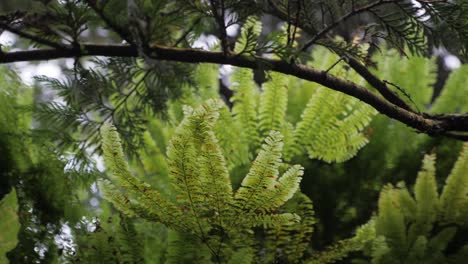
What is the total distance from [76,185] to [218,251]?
0.32 meters

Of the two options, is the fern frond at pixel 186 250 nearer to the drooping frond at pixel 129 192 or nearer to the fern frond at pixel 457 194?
the drooping frond at pixel 129 192

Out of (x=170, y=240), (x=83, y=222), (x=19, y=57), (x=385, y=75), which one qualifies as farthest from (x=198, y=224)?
(x=385, y=75)

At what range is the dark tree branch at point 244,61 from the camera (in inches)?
29.4

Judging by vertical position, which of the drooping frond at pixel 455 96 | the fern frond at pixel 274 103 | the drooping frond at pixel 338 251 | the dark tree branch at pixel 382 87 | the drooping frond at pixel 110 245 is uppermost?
the drooping frond at pixel 455 96

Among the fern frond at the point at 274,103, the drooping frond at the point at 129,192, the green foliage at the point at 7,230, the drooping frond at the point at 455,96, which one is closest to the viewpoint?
the green foliage at the point at 7,230

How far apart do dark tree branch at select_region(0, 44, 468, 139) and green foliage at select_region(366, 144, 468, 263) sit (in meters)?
0.24

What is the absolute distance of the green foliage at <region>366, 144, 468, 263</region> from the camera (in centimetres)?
98

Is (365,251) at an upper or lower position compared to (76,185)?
lower

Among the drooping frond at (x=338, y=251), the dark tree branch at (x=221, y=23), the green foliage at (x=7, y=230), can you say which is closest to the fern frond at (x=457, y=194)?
the drooping frond at (x=338, y=251)

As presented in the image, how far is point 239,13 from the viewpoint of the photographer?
86cm

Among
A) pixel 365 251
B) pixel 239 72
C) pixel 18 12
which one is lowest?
pixel 365 251

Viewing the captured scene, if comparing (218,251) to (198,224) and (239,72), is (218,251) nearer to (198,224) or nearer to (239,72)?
(198,224)

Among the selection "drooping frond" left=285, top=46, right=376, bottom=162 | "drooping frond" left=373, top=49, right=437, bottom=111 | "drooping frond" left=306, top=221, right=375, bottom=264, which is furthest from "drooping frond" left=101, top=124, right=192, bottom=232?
"drooping frond" left=373, top=49, right=437, bottom=111

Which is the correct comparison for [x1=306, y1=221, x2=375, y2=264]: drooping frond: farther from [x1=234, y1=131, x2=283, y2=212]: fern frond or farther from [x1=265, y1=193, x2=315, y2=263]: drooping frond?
[x1=234, y1=131, x2=283, y2=212]: fern frond
